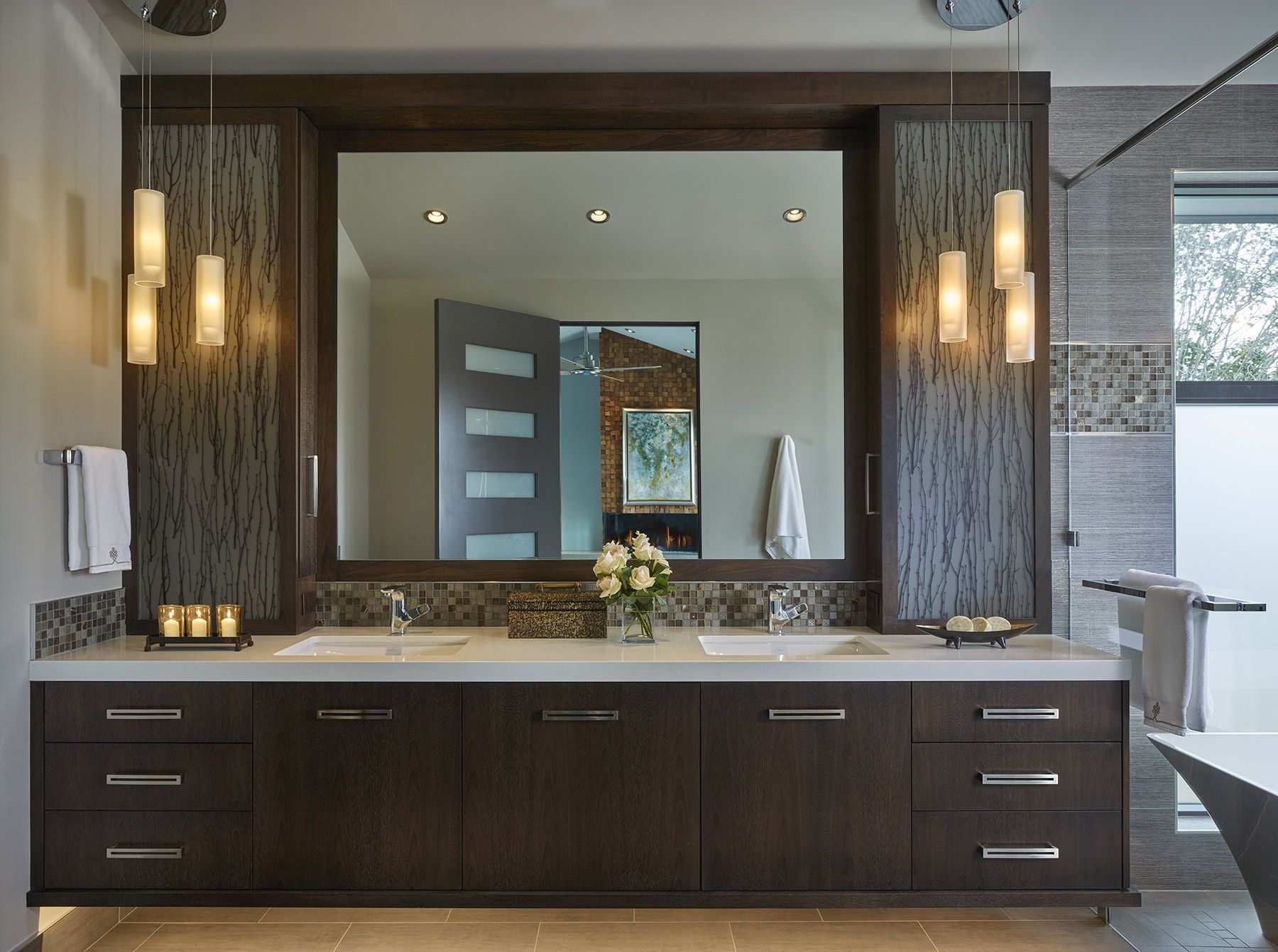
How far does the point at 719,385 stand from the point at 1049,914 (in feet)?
6.23

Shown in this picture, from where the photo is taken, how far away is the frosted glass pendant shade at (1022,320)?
2.39 meters

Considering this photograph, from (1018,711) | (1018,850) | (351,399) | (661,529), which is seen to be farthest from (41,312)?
(1018,850)

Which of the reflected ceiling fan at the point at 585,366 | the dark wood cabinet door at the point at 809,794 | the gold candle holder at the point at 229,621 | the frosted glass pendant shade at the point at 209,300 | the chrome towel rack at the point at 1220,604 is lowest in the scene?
the dark wood cabinet door at the point at 809,794

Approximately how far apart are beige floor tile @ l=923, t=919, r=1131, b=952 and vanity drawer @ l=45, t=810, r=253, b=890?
1.96 metres

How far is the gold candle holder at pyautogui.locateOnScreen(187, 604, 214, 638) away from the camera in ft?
8.10

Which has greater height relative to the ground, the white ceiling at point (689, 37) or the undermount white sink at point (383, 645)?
the white ceiling at point (689, 37)

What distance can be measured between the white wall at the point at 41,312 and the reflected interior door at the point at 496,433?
3.35 feet

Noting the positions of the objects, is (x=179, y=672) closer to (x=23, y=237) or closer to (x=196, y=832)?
(x=196, y=832)

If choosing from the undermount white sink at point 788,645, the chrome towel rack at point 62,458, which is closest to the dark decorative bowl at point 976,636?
the undermount white sink at point 788,645

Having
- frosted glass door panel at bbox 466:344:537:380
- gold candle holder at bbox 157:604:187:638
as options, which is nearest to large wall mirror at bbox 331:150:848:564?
frosted glass door panel at bbox 466:344:537:380

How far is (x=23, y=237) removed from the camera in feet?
7.22

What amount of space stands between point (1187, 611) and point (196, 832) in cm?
270

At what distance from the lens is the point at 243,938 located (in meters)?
2.42

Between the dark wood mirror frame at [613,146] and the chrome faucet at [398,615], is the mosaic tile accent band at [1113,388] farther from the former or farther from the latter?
the chrome faucet at [398,615]
